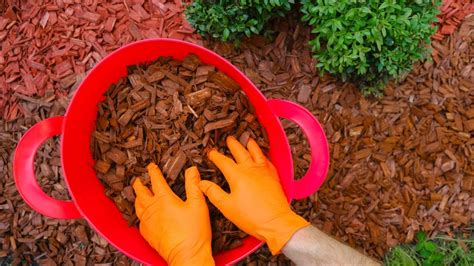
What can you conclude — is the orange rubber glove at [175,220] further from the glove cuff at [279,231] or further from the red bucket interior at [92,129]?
the glove cuff at [279,231]

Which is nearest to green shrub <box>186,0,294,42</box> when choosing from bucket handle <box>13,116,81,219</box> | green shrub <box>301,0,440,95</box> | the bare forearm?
green shrub <box>301,0,440,95</box>

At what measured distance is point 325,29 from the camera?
2119 mm

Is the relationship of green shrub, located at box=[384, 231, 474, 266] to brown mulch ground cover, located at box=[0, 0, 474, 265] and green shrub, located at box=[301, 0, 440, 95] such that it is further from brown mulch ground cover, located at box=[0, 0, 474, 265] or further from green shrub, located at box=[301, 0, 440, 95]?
green shrub, located at box=[301, 0, 440, 95]

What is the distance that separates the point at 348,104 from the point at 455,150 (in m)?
0.66

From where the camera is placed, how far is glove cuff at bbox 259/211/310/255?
5.90 ft

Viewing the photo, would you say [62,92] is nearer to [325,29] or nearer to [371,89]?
[325,29]

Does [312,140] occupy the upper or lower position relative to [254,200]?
upper

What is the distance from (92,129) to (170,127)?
36cm

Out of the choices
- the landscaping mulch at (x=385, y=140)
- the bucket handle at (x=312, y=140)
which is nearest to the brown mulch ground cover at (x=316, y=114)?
the landscaping mulch at (x=385, y=140)

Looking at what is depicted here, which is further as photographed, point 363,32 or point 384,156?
point 384,156

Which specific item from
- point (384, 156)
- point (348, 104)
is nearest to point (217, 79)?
point (348, 104)

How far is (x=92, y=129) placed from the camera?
80.9 inches

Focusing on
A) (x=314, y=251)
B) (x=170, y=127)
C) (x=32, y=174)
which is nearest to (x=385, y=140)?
(x=314, y=251)

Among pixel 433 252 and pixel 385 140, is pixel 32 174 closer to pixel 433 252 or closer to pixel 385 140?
pixel 385 140
